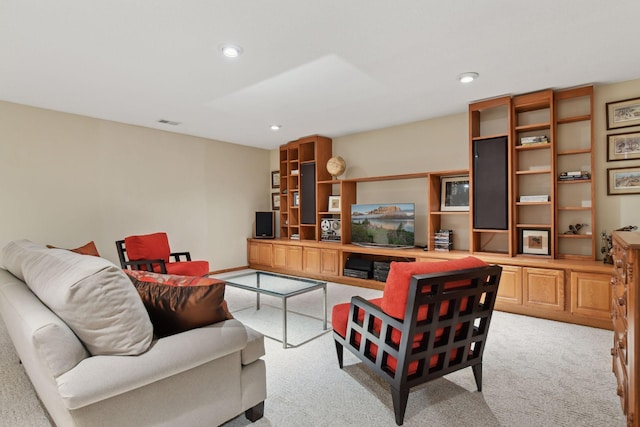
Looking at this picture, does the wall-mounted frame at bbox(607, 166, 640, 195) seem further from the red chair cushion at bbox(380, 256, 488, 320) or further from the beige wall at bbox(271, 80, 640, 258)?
the red chair cushion at bbox(380, 256, 488, 320)

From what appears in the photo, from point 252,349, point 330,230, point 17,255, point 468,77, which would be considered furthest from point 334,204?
point 17,255

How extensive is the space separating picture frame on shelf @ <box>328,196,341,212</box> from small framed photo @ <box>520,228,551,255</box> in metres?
2.73

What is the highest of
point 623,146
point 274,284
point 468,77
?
point 468,77

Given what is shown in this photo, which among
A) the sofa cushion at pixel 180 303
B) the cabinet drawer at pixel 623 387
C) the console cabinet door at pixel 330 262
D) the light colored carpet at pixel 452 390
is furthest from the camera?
the console cabinet door at pixel 330 262

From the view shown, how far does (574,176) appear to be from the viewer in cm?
363

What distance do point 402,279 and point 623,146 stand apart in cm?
337

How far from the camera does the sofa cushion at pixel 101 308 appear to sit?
132cm

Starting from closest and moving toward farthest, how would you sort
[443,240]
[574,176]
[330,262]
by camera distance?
1. [574,176]
2. [443,240]
3. [330,262]

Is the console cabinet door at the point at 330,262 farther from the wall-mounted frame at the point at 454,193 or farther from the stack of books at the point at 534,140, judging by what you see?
the stack of books at the point at 534,140

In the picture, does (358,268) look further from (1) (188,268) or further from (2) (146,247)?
(2) (146,247)

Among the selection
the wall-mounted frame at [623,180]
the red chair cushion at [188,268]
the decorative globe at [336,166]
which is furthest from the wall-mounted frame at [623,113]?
the red chair cushion at [188,268]

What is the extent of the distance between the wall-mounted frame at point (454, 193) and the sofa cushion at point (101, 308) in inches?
161

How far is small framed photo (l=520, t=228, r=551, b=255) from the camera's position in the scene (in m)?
3.81

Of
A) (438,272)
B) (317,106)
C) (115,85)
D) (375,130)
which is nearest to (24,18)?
(115,85)
